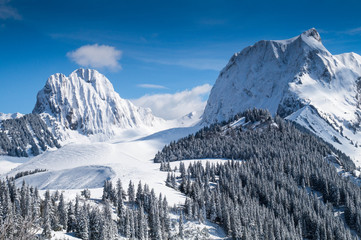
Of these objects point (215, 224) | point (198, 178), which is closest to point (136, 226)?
point (215, 224)

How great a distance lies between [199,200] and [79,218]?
47.4 m

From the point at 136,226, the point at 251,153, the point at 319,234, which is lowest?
the point at 319,234

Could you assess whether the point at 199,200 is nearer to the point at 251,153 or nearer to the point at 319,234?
the point at 319,234

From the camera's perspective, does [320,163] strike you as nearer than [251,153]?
Yes

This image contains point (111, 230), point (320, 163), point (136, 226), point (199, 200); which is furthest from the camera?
point (320, 163)

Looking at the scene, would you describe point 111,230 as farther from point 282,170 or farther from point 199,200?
point 282,170

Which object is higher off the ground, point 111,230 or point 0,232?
point 0,232

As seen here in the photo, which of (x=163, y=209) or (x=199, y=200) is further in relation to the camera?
(x=199, y=200)

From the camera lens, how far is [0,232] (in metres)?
19.0

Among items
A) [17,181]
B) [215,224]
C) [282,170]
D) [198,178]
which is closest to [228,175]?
[198,178]

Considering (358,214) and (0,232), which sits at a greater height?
(0,232)

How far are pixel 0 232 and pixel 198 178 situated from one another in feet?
428

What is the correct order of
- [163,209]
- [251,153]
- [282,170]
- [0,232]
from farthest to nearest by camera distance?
[251,153], [282,170], [163,209], [0,232]

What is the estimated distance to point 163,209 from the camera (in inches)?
4058
